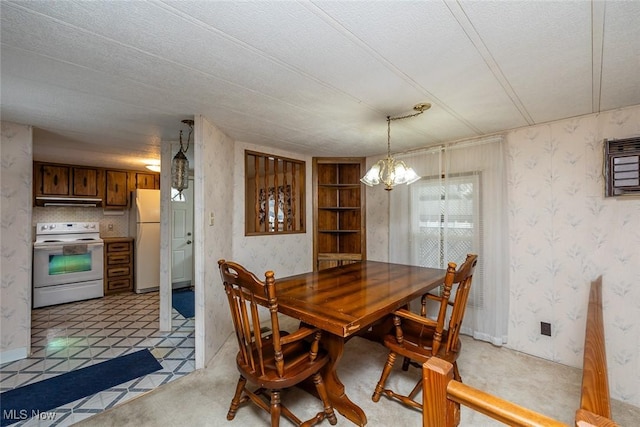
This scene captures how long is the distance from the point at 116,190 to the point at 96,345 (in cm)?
302

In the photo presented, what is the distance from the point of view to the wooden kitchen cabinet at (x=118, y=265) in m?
4.64

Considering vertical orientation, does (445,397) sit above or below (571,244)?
below

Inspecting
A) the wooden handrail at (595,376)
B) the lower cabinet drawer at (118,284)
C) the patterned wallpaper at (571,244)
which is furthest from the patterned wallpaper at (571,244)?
the lower cabinet drawer at (118,284)

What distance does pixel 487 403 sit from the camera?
617 millimetres

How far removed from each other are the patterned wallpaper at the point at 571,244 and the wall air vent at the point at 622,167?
0.06m

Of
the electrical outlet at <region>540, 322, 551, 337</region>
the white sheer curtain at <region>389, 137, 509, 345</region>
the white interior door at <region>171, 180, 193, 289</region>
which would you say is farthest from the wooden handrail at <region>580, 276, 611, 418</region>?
the white interior door at <region>171, 180, 193, 289</region>

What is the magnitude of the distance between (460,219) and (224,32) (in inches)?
109

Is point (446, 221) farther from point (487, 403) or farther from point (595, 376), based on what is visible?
point (487, 403)

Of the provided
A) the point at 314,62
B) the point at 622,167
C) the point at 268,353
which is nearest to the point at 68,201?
the point at 268,353

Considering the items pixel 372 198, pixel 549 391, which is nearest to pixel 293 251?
pixel 372 198

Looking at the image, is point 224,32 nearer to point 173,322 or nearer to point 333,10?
point 333,10

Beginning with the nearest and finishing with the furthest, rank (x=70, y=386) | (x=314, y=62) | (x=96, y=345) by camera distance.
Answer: (x=314, y=62) → (x=70, y=386) → (x=96, y=345)

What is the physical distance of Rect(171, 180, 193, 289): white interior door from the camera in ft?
16.3

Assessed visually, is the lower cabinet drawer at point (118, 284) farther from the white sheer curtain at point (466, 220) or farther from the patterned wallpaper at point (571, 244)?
the patterned wallpaper at point (571, 244)
